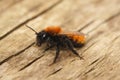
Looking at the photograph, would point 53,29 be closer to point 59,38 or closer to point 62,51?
point 59,38

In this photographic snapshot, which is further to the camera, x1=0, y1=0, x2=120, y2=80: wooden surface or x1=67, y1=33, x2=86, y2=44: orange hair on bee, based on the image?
x1=67, y1=33, x2=86, y2=44: orange hair on bee

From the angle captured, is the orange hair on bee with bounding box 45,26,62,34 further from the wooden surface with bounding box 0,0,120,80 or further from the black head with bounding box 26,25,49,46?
the wooden surface with bounding box 0,0,120,80

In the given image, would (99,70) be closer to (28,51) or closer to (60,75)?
(60,75)

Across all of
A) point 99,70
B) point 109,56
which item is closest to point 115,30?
point 109,56

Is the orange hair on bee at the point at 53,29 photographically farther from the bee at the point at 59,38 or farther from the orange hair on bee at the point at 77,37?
the orange hair on bee at the point at 77,37

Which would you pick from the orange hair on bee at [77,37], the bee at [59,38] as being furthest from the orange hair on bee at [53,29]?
the orange hair on bee at [77,37]

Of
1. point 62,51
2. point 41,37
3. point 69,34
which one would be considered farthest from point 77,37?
point 41,37

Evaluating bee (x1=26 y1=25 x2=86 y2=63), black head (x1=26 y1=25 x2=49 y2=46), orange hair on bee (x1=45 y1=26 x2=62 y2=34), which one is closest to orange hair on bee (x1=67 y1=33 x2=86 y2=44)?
bee (x1=26 y1=25 x2=86 y2=63)
